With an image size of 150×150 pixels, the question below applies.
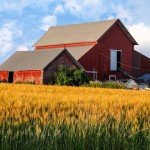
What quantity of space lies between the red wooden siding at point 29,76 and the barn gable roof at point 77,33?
832 centimetres

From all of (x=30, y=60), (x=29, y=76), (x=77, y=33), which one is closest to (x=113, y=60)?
(x=77, y=33)

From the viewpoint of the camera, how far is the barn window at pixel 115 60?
2035 inches

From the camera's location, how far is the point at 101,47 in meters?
50.2

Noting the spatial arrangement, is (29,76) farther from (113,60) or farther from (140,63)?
(140,63)

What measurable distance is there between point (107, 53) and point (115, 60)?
1644 millimetres

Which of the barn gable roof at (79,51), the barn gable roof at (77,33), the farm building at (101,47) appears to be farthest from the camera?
the barn gable roof at (77,33)

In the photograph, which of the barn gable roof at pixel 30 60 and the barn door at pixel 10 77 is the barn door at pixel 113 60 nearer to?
the barn gable roof at pixel 30 60

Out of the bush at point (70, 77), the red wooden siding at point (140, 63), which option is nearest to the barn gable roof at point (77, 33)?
the red wooden siding at point (140, 63)

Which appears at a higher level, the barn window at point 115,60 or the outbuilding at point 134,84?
the barn window at point 115,60

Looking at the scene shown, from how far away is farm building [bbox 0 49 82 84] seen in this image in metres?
43.5

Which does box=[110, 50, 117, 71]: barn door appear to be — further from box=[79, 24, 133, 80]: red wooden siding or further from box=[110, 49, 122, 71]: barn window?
box=[79, 24, 133, 80]: red wooden siding

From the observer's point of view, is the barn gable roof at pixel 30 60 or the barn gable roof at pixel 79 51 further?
the barn gable roof at pixel 79 51

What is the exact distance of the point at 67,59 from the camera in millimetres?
45375

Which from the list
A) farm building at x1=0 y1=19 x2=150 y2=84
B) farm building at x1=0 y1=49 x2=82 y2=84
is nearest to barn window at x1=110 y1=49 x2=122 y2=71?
farm building at x1=0 y1=19 x2=150 y2=84
